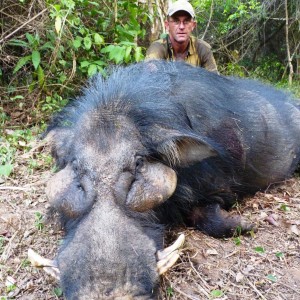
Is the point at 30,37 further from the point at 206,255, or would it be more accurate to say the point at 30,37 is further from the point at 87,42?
the point at 206,255

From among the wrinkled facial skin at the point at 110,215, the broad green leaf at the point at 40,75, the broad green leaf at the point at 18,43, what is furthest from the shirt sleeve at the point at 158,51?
the wrinkled facial skin at the point at 110,215

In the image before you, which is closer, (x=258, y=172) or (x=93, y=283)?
(x=93, y=283)

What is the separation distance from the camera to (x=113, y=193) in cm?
260

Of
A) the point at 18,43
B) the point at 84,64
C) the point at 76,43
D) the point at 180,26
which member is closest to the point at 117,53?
the point at 84,64

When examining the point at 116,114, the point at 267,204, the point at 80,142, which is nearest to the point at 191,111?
the point at 116,114

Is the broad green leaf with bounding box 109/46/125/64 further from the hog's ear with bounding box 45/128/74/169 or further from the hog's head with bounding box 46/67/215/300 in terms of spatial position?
the hog's head with bounding box 46/67/215/300

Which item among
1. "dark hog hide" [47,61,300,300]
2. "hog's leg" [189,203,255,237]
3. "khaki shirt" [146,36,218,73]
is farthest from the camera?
"khaki shirt" [146,36,218,73]

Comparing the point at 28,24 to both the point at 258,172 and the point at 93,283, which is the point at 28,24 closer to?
the point at 258,172

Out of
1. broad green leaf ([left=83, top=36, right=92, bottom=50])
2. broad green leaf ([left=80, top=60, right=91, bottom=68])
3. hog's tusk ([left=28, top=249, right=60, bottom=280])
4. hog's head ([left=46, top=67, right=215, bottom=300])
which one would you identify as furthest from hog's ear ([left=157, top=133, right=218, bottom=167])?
broad green leaf ([left=83, top=36, right=92, bottom=50])

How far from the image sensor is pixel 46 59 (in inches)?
228

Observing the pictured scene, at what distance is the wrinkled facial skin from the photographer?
224 centimetres

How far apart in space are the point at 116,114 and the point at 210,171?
0.95 meters

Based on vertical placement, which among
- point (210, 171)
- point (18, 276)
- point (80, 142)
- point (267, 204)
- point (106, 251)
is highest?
point (80, 142)

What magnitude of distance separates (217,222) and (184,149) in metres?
0.71
